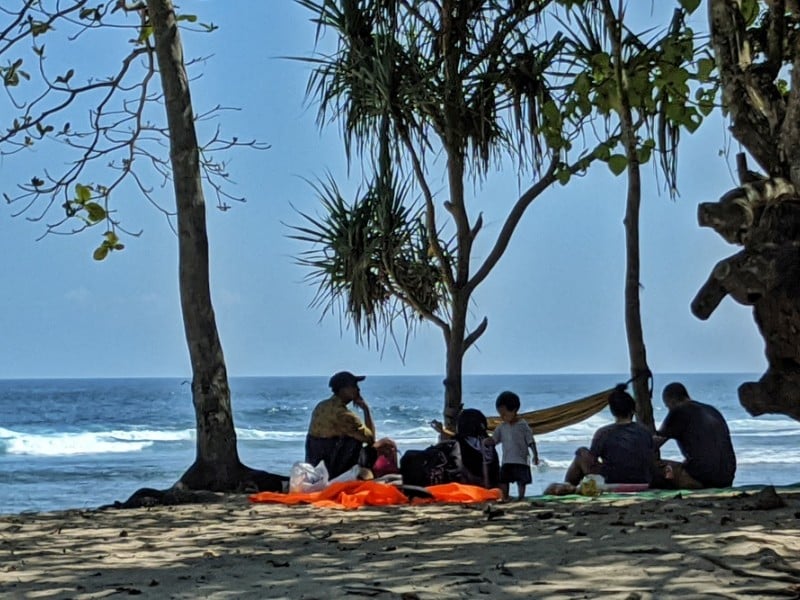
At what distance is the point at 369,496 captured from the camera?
5.88m

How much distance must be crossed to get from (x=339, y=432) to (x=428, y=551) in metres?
2.56

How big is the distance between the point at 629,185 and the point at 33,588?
4.80 m

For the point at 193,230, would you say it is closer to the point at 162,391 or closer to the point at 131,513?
the point at 131,513

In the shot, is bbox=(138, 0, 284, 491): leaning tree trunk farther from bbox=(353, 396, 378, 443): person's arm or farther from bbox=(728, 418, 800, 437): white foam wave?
bbox=(728, 418, 800, 437): white foam wave

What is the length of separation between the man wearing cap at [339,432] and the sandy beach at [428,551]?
947 millimetres

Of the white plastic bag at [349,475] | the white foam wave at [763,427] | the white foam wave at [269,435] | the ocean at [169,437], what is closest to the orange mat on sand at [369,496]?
the white plastic bag at [349,475]

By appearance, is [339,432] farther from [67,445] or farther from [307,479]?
[67,445]

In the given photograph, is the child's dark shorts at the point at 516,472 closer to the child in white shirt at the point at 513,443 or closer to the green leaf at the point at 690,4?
the child in white shirt at the point at 513,443

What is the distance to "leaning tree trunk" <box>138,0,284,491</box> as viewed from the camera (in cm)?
671

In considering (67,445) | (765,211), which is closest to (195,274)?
(765,211)

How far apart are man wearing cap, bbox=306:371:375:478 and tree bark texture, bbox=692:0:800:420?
290 cm

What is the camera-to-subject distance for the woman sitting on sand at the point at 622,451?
244 inches

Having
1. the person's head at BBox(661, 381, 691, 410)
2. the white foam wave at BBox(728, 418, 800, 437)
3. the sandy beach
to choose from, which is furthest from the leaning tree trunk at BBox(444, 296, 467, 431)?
the white foam wave at BBox(728, 418, 800, 437)

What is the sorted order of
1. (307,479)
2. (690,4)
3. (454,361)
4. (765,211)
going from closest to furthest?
(765,211)
(690,4)
(307,479)
(454,361)
